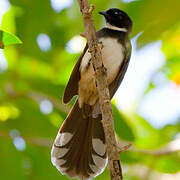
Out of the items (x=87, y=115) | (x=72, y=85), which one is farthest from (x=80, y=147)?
(x=72, y=85)

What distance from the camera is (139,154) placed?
4.38m

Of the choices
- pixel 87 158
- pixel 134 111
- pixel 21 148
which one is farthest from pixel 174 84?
pixel 21 148

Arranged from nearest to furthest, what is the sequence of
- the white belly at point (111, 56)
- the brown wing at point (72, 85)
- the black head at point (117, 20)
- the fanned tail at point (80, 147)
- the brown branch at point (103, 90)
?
1. the brown branch at point (103, 90)
2. the fanned tail at point (80, 147)
3. the brown wing at point (72, 85)
4. the white belly at point (111, 56)
5. the black head at point (117, 20)

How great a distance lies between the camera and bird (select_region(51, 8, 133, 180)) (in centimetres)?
400

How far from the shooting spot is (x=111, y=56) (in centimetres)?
451

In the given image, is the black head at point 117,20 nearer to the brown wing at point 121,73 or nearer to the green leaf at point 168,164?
the brown wing at point 121,73

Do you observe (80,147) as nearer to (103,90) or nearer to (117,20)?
(103,90)

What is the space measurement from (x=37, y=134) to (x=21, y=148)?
254mm

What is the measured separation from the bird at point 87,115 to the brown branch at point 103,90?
1154mm

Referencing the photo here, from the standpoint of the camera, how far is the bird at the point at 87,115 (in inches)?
157

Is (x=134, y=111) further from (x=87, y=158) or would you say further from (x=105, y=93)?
(x=105, y=93)

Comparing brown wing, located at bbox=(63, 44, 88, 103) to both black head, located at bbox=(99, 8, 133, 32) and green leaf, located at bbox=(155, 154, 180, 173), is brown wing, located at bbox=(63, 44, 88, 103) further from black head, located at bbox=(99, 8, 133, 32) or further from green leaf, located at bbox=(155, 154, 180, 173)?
green leaf, located at bbox=(155, 154, 180, 173)

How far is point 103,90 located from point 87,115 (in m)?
1.76

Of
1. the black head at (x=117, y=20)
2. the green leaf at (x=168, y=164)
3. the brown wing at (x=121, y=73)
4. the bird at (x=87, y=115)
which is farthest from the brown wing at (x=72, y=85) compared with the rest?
the green leaf at (x=168, y=164)
